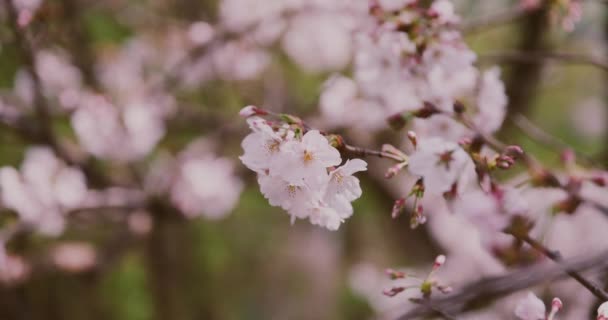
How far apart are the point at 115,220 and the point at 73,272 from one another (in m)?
0.36

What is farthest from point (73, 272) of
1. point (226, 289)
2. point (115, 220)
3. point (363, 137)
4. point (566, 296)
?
point (226, 289)

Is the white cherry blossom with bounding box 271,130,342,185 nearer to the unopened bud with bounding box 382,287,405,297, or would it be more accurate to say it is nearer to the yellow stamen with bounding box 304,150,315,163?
the yellow stamen with bounding box 304,150,315,163

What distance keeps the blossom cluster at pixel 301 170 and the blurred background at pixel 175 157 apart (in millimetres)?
807

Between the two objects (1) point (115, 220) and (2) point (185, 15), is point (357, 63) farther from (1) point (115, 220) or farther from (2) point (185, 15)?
(2) point (185, 15)

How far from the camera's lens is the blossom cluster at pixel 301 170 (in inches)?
31.1

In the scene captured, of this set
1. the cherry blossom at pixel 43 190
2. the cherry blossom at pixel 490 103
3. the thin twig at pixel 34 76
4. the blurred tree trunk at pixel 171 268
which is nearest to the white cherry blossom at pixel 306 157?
the cherry blossom at pixel 490 103

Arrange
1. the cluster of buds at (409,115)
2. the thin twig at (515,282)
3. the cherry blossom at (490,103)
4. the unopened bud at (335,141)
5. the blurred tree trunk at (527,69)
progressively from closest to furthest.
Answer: the thin twig at (515,282), the unopened bud at (335,141), the cluster of buds at (409,115), the cherry blossom at (490,103), the blurred tree trunk at (527,69)

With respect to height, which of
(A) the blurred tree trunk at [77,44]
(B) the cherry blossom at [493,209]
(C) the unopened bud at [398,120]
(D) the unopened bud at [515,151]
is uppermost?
(A) the blurred tree trunk at [77,44]

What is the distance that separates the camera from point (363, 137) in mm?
2869

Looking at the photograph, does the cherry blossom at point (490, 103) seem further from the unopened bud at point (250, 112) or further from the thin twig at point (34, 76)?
the thin twig at point (34, 76)

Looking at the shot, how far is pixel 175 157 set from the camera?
9.82 feet

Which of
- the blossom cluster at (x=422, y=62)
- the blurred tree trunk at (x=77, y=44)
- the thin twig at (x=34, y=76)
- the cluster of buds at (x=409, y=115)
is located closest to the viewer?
the cluster of buds at (x=409, y=115)

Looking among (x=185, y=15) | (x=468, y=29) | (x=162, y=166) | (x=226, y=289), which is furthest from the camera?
(x=226, y=289)

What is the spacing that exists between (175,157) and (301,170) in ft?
7.63
